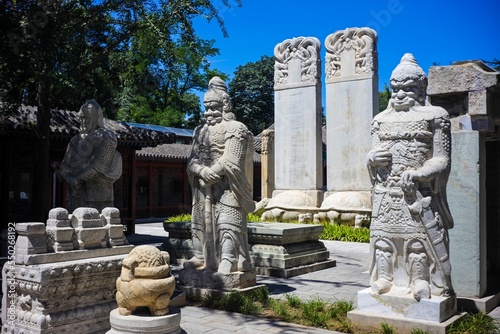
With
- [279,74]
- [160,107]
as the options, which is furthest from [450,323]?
[160,107]

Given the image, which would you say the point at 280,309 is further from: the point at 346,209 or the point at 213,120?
the point at 346,209

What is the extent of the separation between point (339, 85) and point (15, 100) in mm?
9534

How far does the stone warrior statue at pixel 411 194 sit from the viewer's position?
4.88m

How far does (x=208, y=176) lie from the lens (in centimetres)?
651

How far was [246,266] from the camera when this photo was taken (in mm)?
6613

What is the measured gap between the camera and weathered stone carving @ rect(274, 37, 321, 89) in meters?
15.9

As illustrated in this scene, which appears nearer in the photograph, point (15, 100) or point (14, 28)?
point (14, 28)

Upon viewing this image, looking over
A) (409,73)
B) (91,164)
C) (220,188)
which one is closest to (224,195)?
(220,188)

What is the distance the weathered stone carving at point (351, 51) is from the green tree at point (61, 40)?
5.39 metres

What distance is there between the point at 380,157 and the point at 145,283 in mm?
2789

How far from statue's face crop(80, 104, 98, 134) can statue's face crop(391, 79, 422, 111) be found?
14.1ft

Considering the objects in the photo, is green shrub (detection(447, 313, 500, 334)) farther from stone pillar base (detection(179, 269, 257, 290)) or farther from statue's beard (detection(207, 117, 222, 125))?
statue's beard (detection(207, 117, 222, 125))

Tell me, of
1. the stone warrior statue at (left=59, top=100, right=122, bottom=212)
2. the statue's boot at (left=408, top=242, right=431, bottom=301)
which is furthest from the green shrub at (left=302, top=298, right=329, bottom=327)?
the stone warrior statue at (left=59, top=100, right=122, bottom=212)

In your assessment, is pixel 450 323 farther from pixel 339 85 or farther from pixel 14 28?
pixel 339 85
